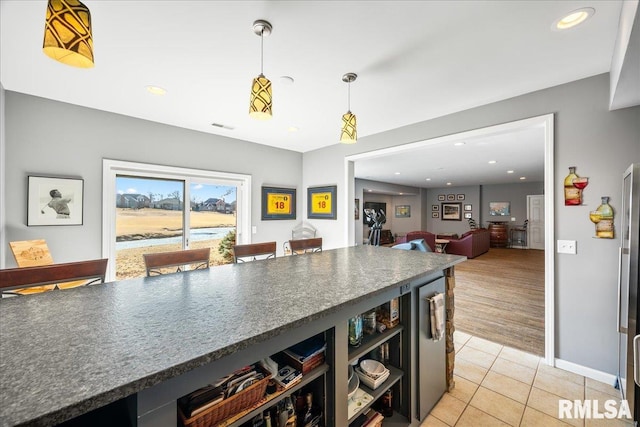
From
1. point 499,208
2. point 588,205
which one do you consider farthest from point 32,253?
point 499,208

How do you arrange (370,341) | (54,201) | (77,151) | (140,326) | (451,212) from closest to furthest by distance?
(140,326) < (370,341) < (54,201) < (77,151) < (451,212)

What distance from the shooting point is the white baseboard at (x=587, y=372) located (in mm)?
1992

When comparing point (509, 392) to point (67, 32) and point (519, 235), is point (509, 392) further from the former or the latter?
point (519, 235)

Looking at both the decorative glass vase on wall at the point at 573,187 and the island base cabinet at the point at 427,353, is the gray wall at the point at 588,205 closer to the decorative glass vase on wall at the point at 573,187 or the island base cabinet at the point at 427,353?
the decorative glass vase on wall at the point at 573,187

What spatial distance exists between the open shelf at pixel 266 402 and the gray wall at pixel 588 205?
7.85 feet

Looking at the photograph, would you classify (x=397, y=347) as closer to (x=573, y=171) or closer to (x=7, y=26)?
(x=573, y=171)

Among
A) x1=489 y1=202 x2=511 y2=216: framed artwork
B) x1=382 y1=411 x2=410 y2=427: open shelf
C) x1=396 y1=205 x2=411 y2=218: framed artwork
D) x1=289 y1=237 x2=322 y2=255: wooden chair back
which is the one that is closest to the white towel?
x1=382 y1=411 x2=410 y2=427: open shelf

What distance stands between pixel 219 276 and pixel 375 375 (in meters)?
1.08

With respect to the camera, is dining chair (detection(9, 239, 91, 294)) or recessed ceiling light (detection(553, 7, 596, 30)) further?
dining chair (detection(9, 239, 91, 294))

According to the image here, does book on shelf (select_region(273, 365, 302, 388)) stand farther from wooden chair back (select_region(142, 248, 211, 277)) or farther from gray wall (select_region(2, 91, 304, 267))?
gray wall (select_region(2, 91, 304, 267))

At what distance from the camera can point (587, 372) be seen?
2080 mm

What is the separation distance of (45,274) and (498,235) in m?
11.2

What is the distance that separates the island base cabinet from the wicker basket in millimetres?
1050

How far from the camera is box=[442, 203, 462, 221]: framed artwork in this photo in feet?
34.3
